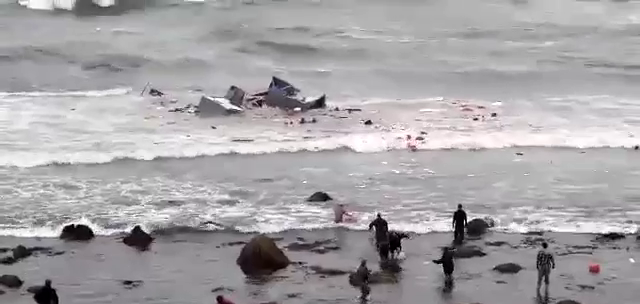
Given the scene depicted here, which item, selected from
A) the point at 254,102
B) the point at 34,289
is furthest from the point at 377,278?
the point at 254,102

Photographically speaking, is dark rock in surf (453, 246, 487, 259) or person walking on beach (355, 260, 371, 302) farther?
dark rock in surf (453, 246, 487, 259)

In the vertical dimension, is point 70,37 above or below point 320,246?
above

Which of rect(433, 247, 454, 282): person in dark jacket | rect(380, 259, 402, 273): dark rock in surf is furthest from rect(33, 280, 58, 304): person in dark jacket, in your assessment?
rect(433, 247, 454, 282): person in dark jacket

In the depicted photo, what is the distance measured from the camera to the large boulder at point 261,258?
1700 centimetres

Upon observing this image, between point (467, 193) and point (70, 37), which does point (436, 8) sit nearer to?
point (70, 37)

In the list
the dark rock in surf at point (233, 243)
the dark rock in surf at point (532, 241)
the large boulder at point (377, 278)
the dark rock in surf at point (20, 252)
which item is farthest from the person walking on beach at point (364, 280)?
the dark rock in surf at point (20, 252)

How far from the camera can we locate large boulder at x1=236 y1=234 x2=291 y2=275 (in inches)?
669

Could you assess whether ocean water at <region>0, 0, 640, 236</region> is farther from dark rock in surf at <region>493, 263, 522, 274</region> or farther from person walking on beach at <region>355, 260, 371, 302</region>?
person walking on beach at <region>355, 260, 371, 302</region>

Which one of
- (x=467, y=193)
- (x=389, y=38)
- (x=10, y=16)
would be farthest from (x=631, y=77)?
(x=10, y=16)

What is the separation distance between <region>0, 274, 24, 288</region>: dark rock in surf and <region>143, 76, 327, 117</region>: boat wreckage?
17.4m

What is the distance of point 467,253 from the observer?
17953mm

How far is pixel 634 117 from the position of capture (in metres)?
33.7

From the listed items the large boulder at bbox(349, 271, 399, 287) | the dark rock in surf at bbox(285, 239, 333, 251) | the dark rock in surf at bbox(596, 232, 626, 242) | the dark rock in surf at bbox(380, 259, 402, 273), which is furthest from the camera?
the dark rock in surf at bbox(596, 232, 626, 242)

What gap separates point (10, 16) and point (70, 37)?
9.70 m
